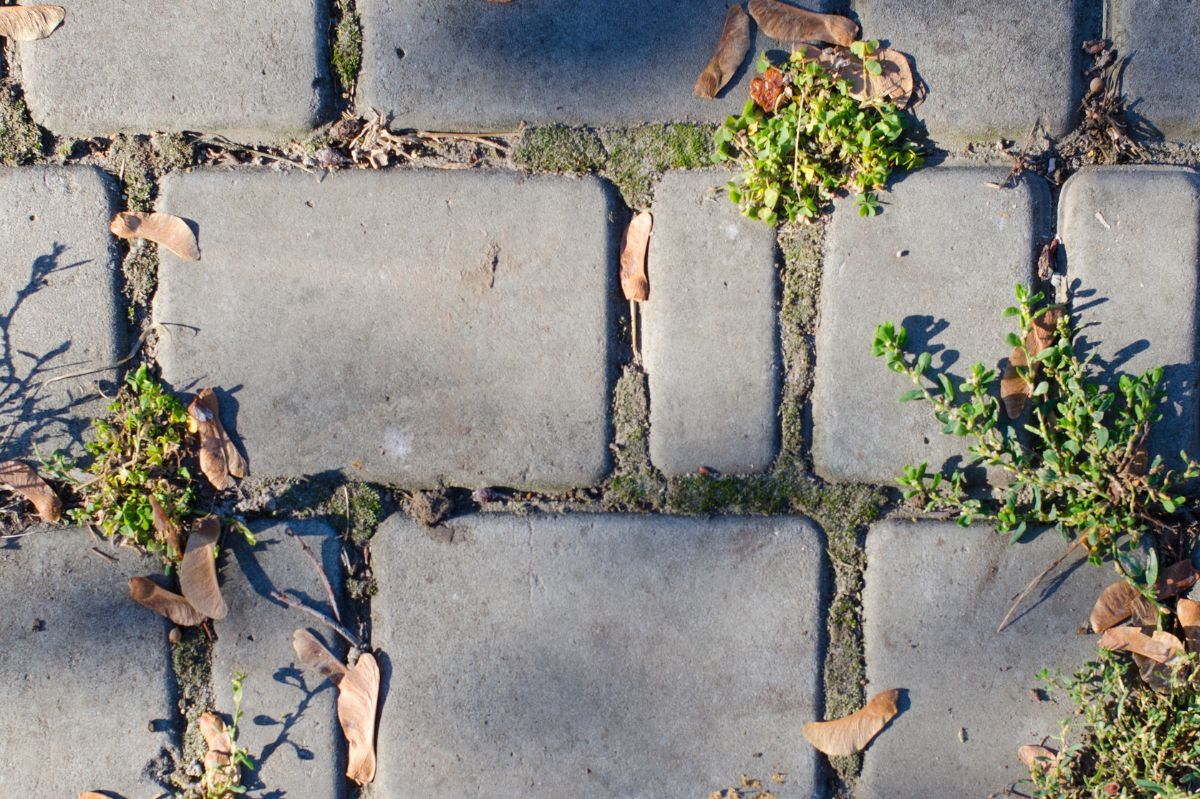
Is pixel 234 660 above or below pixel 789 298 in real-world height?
below

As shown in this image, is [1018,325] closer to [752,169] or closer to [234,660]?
[752,169]

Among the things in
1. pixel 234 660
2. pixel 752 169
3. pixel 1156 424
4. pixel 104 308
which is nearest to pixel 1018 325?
pixel 1156 424

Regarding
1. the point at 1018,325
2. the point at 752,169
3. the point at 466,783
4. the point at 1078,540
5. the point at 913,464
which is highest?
the point at 752,169

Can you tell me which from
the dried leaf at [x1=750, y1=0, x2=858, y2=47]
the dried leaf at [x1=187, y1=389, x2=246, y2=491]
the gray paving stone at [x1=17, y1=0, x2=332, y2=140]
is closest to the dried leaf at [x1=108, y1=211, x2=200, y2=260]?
the gray paving stone at [x1=17, y1=0, x2=332, y2=140]

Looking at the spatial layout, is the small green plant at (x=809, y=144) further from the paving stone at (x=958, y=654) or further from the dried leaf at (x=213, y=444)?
the dried leaf at (x=213, y=444)

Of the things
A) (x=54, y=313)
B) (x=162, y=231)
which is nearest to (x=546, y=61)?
(x=162, y=231)

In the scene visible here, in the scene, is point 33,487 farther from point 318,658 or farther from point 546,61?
point 546,61

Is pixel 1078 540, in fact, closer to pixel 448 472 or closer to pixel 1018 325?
pixel 1018 325
